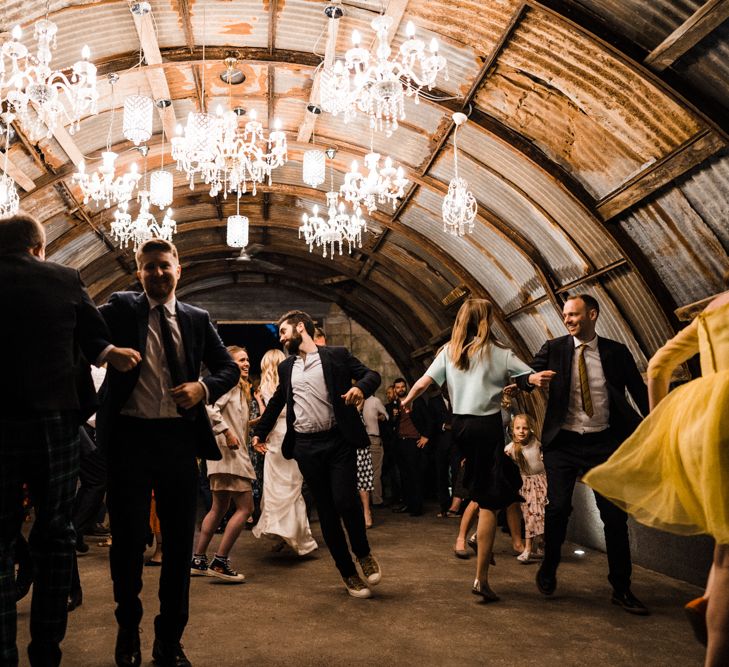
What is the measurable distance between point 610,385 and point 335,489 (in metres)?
1.99

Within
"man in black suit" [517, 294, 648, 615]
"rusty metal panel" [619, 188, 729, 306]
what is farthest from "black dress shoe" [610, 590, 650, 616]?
"rusty metal panel" [619, 188, 729, 306]

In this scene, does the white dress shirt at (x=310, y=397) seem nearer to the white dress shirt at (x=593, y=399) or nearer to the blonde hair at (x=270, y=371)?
the white dress shirt at (x=593, y=399)

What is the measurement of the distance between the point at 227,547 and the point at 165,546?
2341mm

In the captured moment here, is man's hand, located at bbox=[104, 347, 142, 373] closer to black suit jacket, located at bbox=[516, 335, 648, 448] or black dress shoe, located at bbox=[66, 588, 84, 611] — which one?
black dress shoe, located at bbox=[66, 588, 84, 611]

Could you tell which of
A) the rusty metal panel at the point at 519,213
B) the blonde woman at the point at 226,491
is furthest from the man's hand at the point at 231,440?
the rusty metal panel at the point at 519,213

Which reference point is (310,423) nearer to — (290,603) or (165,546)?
(290,603)

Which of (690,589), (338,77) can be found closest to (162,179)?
(338,77)

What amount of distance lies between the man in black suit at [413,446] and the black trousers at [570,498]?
5876mm

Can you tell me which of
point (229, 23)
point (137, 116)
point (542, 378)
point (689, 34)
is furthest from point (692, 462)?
point (229, 23)

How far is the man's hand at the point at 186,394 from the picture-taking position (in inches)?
120

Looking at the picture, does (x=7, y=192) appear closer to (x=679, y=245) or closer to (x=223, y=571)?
(x=223, y=571)

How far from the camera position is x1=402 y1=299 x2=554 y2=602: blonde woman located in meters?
4.57

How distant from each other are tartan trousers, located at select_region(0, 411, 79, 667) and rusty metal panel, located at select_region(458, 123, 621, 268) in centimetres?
602

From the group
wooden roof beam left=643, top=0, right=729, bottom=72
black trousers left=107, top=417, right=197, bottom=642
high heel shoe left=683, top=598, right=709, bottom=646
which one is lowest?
high heel shoe left=683, top=598, right=709, bottom=646
